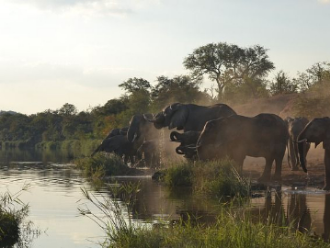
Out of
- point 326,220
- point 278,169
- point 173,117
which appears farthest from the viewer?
point 173,117

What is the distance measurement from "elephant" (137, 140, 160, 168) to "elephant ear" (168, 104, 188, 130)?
2.57m

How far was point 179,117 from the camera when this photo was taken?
2792 centimetres

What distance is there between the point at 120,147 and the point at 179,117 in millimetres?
7020

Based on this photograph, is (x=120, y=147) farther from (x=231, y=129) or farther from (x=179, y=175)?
(x=231, y=129)

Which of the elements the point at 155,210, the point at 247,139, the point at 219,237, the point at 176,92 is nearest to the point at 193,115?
the point at 247,139

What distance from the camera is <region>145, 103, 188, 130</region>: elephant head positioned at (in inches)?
1096

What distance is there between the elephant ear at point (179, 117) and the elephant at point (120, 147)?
5.85 m

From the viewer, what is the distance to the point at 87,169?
1144 inches

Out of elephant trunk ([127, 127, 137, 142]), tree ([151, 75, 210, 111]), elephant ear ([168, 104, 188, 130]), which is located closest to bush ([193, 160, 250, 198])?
elephant ear ([168, 104, 188, 130])

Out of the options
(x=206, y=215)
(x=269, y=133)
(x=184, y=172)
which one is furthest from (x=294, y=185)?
(x=206, y=215)

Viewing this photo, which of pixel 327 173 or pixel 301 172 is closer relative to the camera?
pixel 327 173

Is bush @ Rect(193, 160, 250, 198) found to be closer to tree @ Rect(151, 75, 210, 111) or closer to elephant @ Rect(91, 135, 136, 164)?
elephant @ Rect(91, 135, 136, 164)

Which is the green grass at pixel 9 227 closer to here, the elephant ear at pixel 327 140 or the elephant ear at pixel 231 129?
the elephant ear at pixel 327 140

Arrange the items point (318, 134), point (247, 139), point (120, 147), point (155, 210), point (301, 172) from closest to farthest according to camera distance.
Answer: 1. point (155, 210)
2. point (318, 134)
3. point (247, 139)
4. point (301, 172)
5. point (120, 147)
